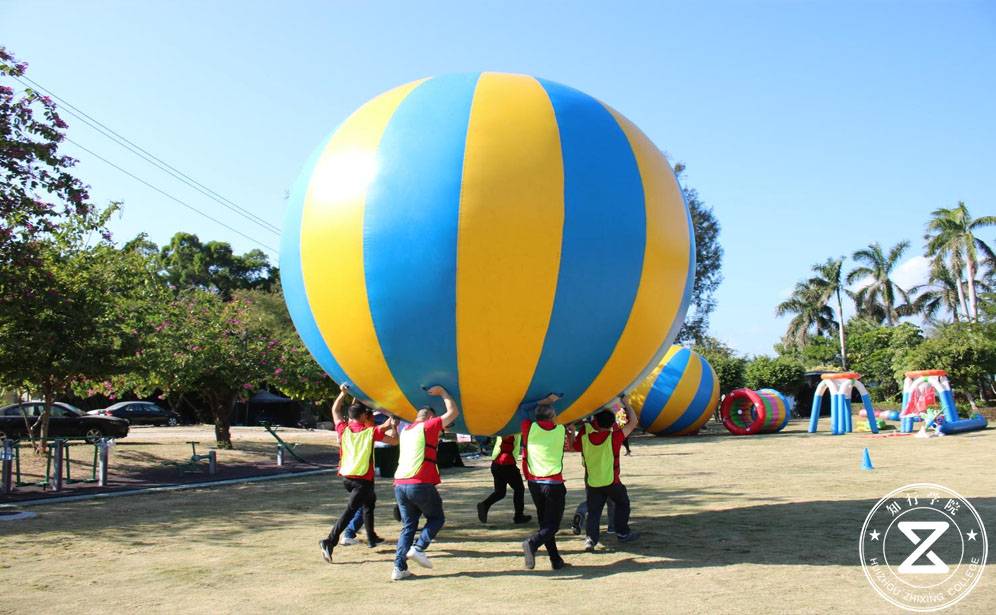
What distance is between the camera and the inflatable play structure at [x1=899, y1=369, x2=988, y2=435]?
69.3 feet

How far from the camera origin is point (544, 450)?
6.49 metres

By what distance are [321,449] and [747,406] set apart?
1461 centimetres

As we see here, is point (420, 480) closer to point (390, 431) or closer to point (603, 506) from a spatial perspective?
point (390, 431)

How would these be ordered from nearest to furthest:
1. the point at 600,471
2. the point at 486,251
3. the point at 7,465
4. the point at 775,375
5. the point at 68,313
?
1. the point at 486,251
2. the point at 600,471
3. the point at 7,465
4. the point at 68,313
5. the point at 775,375

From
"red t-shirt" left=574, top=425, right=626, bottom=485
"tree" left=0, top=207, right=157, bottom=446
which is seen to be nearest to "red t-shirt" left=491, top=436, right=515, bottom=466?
"red t-shirt" left=574, top=425, right=626, bottom=485

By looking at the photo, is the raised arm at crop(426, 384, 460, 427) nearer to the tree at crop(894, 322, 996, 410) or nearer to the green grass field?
the green grass field

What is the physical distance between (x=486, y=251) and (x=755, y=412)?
74.1 ft

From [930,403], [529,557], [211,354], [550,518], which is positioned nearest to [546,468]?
[550,518]

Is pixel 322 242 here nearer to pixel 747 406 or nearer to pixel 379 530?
pixel 379 530

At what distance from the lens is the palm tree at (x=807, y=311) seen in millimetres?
61219

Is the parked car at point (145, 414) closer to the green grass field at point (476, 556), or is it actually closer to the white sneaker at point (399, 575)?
the green grass field at point (476, 556)

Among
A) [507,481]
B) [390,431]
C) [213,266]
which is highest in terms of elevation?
[213,266]

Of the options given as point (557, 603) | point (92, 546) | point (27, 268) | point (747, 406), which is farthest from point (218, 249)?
point (557, 603)

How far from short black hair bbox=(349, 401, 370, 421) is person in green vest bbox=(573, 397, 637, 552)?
212 cm
